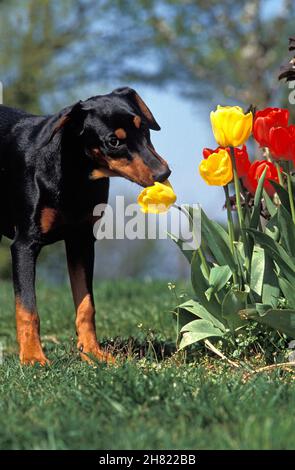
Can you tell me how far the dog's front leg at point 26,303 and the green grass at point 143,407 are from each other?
87 millimetres

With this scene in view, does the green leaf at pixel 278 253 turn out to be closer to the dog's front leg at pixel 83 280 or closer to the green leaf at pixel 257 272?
the green leaf at pixel 257 272

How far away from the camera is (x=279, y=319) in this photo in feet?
12.2

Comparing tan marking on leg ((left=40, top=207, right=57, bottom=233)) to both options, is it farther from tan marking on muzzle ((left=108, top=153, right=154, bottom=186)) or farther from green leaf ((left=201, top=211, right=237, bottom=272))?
green leaf ((left=201, top=211, right=237, bottom=272))

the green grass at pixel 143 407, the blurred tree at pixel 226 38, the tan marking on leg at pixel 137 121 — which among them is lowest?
the green grass at pixel 143 407

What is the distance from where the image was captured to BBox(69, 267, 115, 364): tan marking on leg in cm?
437

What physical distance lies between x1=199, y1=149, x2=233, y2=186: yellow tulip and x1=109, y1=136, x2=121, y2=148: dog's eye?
1.38 ft

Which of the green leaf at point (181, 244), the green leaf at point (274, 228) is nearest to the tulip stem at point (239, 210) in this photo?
the green leaf at point (274, 228)

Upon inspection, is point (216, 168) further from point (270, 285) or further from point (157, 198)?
point (270, 285)

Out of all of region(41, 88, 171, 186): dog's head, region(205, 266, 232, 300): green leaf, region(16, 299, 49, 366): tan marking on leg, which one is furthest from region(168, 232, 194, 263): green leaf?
region(16, 299, 49, 366): tan marking on leg

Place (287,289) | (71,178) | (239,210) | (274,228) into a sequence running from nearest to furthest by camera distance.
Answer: (287,289) < (239,210) < (274,228) < (71,178)

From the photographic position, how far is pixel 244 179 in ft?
13.5

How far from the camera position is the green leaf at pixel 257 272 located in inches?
156

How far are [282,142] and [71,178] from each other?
110 cm

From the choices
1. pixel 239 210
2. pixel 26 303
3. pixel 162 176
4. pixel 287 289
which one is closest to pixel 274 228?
pixel 239 210
